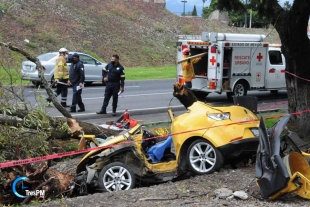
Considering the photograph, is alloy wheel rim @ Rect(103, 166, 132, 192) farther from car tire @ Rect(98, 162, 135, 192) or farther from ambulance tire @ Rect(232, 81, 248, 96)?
ambulance tire @ Rect(232, 81, 248, 96)

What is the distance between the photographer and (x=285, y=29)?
967cm

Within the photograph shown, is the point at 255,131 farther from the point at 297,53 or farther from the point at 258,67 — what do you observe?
the point at 258,67

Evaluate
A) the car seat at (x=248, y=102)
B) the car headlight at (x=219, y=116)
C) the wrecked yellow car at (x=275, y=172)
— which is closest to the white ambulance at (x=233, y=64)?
the car seat at (x=248, y=102)

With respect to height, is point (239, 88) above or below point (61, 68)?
below

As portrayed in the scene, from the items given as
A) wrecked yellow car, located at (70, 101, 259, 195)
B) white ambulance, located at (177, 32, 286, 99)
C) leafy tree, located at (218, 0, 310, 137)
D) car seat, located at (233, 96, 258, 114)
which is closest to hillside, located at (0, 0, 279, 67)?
white ambulance, located at (177, 32, 286, 99)

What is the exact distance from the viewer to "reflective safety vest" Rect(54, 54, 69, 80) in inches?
584

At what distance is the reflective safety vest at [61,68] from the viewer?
584 inches

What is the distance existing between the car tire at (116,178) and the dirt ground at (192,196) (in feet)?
1.53

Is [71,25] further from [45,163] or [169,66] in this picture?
[45,163]

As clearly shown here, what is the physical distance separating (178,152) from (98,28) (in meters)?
31.9

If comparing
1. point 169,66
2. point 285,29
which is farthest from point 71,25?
point 285,29

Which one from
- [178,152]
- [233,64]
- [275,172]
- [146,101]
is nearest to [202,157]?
[178,152]

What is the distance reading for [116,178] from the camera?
6676 mm

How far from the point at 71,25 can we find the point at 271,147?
106ft
